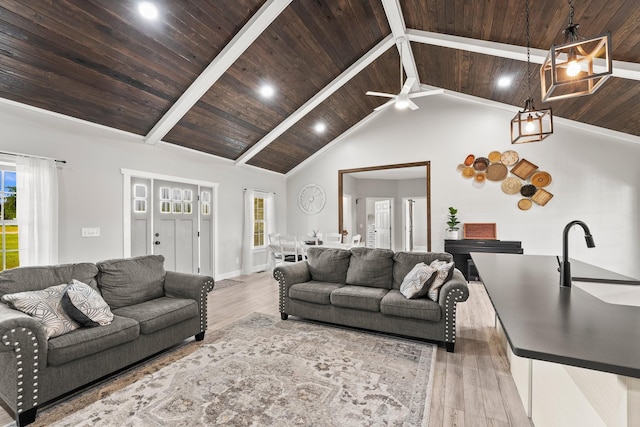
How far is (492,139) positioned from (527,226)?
1.76 m

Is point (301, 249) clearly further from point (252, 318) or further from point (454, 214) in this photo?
point (454, 214)

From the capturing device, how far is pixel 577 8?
2668mm

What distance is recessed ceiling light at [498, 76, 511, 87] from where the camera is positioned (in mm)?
4610

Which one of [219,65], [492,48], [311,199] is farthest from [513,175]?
[219,65]

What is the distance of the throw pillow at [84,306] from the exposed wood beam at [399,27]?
4.24 m

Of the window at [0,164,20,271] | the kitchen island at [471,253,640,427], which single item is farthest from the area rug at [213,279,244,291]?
the kitchen island at [471,253,640,427]

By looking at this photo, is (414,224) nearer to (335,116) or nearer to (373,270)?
(335,116)

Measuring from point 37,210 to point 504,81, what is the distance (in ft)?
21.6

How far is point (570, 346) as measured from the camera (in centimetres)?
78

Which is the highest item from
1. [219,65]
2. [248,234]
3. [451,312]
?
[219,65]

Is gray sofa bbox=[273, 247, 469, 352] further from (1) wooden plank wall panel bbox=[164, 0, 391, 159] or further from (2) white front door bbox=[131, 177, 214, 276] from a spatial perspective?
(1) wooden plank wall panel bbox=[164, 0, 391, 159]

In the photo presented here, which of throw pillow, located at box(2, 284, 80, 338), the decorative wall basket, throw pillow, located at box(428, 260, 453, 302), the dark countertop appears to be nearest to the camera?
the dark countertop

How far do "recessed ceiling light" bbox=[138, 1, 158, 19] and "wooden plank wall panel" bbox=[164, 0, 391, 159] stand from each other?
A: 1.15 m

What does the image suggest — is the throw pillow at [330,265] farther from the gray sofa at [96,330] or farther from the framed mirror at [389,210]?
the framed mirror at [389,210]
